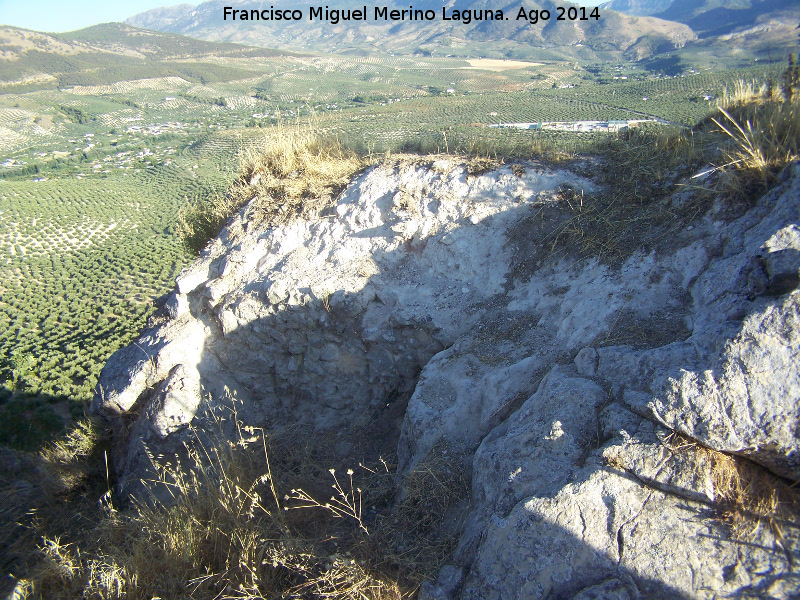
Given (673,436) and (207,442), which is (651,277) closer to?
(673,436)

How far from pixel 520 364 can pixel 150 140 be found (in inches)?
3177

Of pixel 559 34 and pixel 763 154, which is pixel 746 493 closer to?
pixel 763 154

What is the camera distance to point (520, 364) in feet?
12.2

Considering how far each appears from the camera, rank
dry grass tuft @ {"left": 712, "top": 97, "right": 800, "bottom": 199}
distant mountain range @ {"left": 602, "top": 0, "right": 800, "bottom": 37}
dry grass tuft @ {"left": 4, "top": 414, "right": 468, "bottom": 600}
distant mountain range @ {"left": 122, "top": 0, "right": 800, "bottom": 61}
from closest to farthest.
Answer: dry grass tuft @ {"left": 4, "top": 414, "right": 468, "bottom": 600}, dry grass tuft @ {"left": 712, "top": 97, "right": 800, "bottom": 199}, distant mountain range @ {"left": 602, "top": 0, "right": 800, "bottom": 37}, distant mountain range @ {"left": 122, "top": 0, "right": 800, "bottom": 61}

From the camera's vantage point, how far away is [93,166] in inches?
2355

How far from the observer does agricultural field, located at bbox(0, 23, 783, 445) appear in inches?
766

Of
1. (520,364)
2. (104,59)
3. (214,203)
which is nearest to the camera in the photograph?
(520,364)

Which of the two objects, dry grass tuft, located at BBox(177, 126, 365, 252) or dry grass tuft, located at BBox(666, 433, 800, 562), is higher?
dry grass tuft, located at BBox(177, 126, 365, 252)

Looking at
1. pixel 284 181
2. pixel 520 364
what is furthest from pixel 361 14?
pixel 520 364

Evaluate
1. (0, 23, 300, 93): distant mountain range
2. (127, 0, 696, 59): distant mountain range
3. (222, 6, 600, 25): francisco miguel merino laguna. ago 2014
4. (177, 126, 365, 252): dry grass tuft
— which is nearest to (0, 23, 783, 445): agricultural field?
(177, 126, 365, 252): dry grass tuft

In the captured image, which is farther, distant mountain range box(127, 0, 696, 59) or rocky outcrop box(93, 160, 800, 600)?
distant mountain range box(127, 0, 696, 59)

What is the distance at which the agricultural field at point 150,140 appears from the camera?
1945cm

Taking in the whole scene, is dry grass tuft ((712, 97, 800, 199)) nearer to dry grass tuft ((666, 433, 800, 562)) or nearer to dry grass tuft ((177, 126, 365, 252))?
dry grass tuft ((666, 433, 800, 562))

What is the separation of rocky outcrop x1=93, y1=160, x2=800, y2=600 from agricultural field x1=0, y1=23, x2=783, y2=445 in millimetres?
2064
